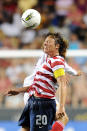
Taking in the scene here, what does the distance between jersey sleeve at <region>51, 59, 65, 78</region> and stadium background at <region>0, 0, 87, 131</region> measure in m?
2.02

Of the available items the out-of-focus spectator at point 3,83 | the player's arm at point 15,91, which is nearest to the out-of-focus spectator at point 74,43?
the out-of-focus spectator at point 3,83

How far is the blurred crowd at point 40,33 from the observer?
7.64m

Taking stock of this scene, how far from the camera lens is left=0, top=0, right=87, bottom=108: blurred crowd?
7637 mm

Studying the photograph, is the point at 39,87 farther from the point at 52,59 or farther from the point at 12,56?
the point at 12,56

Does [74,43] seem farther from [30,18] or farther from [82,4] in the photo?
[30,18]

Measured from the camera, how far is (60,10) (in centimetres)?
1000

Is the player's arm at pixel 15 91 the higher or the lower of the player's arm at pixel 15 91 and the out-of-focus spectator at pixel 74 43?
the lower

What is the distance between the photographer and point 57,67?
4.62 m

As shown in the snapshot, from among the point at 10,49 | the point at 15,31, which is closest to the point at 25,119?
the point at 10,49

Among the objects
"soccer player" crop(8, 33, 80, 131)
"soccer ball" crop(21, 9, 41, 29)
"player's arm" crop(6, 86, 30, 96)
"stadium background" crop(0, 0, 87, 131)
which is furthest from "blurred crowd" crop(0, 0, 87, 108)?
"soccer player" crop(8, 33, 80, 131)

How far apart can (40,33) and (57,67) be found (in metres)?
4.90

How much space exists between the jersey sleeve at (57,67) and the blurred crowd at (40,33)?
2.95 metres

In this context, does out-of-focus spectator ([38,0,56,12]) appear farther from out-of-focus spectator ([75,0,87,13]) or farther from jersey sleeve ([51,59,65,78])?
jersey sleeve ([51,59,65,78])

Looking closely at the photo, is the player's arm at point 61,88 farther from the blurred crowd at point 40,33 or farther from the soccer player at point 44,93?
the blurred crowd at point 40,33
